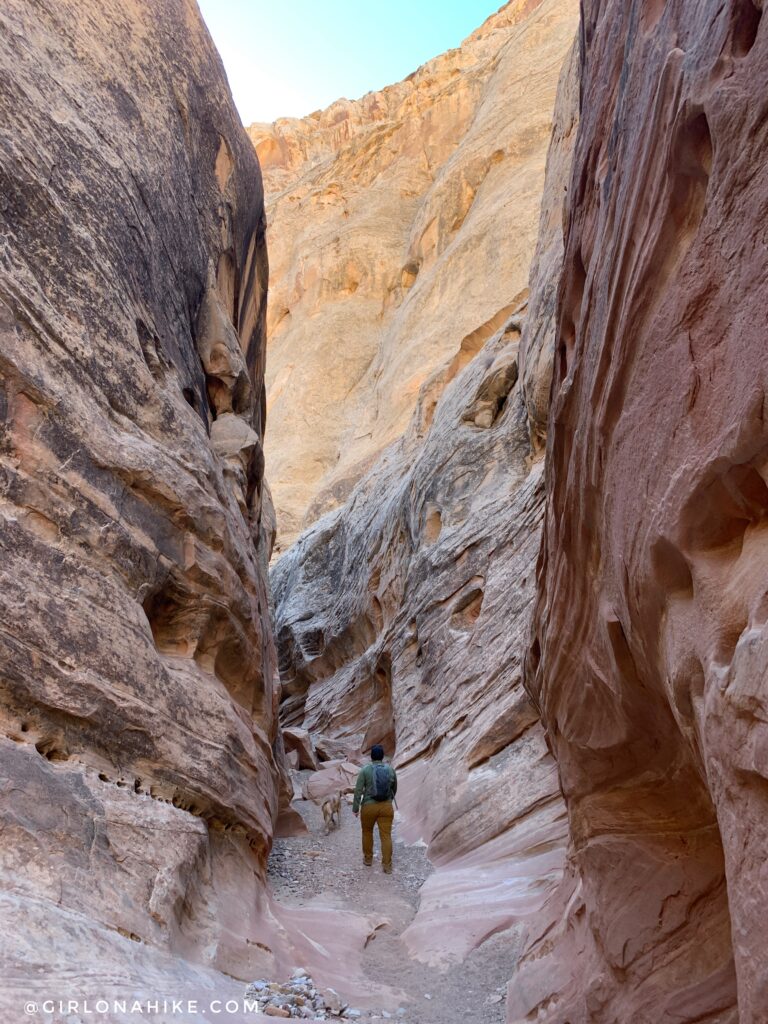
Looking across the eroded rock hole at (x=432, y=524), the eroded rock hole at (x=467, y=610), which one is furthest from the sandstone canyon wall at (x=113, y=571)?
the eroded rock hole at (x=432, y=524)

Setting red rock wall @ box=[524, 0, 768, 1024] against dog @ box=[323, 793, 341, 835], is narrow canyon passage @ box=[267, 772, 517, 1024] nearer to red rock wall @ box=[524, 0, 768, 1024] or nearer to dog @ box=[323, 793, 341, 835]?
dog @ box=[323, 793, 341, 835]

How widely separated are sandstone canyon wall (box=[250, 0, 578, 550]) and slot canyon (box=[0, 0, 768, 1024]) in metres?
12.9

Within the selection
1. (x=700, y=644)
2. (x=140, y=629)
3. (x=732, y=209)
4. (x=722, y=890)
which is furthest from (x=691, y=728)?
(x=140, y=629)

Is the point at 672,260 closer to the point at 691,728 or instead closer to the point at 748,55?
the point at 748,55

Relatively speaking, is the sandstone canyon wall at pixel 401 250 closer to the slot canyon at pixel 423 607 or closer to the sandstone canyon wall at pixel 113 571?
the slot canyon at pixel 423 607

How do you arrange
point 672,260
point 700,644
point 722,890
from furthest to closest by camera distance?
1. point 722,890
2. point 672,260
3. point 700,644

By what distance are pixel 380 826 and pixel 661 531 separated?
291 inches

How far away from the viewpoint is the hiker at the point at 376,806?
971 cm

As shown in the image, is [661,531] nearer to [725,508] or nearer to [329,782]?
[725,508]

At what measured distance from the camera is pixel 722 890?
195 inches

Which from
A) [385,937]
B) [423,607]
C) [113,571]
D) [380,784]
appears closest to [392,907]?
[385,937]

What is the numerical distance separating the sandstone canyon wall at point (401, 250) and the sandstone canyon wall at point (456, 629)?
5.68 meters

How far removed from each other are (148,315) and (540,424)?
8.11 meters

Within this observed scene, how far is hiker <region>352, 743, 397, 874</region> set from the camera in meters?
9.71
